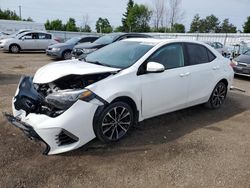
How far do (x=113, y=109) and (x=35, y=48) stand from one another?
15698 millimetres

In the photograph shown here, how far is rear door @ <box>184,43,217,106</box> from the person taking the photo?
5070mm

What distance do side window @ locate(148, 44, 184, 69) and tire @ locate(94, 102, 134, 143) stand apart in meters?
0.98

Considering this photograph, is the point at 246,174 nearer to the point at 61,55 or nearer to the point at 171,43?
the point at 171,43

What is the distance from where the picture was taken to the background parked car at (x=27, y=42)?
1709cm

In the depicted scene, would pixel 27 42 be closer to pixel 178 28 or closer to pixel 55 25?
pixel 55 25

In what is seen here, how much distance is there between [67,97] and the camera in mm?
3482

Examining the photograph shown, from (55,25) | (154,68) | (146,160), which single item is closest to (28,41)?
(154,68)

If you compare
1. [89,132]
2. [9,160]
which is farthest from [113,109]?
[9,160]

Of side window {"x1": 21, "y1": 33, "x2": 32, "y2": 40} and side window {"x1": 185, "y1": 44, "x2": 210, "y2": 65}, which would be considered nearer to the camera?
side window {"x1": 185, "y1": 44, "x2": 210, "y2": 65}

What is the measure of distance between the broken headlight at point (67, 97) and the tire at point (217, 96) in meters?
3.23

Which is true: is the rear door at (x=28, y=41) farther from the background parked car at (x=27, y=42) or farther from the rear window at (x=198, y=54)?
the rear window at (x=198, y=54)

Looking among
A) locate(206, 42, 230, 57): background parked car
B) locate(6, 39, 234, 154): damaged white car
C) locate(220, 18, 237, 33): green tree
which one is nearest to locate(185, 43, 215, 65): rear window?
locate(6, 39, 234, 154): damaged white car

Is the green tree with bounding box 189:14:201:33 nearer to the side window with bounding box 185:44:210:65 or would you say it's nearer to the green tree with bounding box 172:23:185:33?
the green tree with bounding box 172:23:185:33

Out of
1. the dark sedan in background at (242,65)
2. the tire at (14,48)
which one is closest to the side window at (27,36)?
the tire at (14,48)
